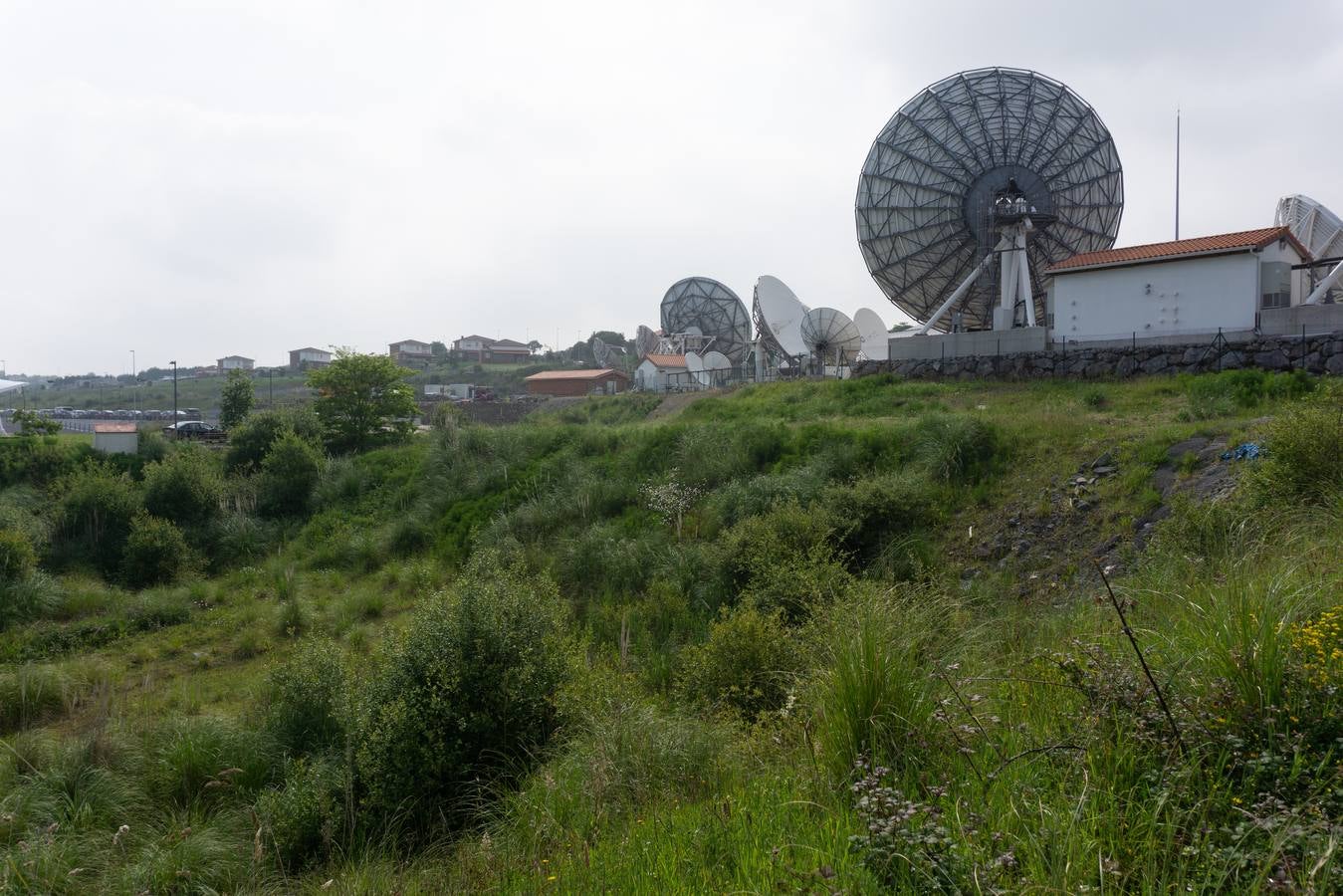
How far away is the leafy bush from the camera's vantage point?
1208 inches

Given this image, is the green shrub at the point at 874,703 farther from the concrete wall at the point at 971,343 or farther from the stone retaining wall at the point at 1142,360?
the concrete wall at the point at 971,343

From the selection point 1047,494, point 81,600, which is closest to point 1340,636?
point 1047,494

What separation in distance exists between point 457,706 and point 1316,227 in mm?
36355

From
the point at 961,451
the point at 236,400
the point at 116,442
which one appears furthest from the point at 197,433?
the point at 961,451

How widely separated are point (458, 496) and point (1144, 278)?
21.0 metres

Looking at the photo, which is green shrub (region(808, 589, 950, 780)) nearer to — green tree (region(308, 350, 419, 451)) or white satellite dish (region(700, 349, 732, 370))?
green tree (region(308, 350, 419, 451))

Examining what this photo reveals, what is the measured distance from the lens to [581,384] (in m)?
67.2

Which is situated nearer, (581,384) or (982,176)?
(982,176)

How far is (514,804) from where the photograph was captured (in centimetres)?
645

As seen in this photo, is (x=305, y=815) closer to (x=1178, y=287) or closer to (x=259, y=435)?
(x=1178, y=287)

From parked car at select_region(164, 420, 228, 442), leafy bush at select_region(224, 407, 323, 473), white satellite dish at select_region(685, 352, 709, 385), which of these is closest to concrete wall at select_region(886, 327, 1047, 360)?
leafy bush at select_region(224, 407, 323, 473)

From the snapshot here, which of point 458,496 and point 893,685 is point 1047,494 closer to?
point 893,685

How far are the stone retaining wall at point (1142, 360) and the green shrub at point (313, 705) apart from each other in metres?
19.9

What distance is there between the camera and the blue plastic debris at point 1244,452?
39.8ft
